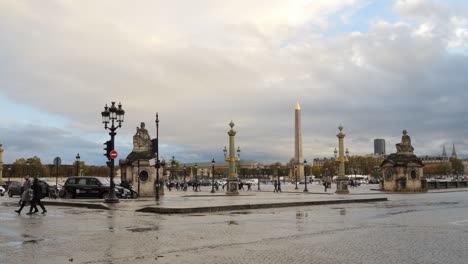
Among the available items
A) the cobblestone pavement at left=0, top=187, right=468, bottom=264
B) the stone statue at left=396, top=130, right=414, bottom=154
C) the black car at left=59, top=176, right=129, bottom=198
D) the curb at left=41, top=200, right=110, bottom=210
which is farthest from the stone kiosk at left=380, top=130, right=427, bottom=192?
the curb at left=41, top=200, right=110, bottom=210

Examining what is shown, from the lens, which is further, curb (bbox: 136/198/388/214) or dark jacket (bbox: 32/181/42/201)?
curb (bbox: 136/198/388/214)

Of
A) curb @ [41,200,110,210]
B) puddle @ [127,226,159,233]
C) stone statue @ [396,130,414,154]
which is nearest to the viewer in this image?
puddle @ [127,226,159,233]

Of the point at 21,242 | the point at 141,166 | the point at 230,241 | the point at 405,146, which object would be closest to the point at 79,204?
the point at 21,242

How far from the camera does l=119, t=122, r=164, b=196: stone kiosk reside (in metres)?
35.9

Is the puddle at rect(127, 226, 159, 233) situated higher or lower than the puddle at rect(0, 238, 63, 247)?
lower

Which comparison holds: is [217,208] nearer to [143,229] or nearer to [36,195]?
[36,195]

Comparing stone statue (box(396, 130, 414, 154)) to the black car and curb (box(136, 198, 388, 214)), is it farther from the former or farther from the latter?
the black car

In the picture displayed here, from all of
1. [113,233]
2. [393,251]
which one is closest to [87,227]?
[113,233]

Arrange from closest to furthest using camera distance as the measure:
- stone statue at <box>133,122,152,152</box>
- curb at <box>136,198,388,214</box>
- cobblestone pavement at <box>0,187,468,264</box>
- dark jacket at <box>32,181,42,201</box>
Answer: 1. cobblestone pavement at <box>0,187,468,264</box>
2. dark jacket at <box>32,181,42,201</box>
3. curb at <box>136,198,388,214</box>
4. stone statue at <box>133,122,152,152</box>

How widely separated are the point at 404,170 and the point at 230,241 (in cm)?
4213

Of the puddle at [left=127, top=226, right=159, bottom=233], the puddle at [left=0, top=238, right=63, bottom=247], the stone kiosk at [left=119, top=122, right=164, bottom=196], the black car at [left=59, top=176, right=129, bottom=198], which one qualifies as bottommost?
the puddle at [left=127, top=226, right=159, bottom=233]

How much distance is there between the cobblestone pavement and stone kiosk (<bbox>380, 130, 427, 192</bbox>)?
35.5 metres

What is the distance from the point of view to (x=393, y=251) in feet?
28.2

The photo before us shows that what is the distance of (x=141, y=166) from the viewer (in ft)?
118
